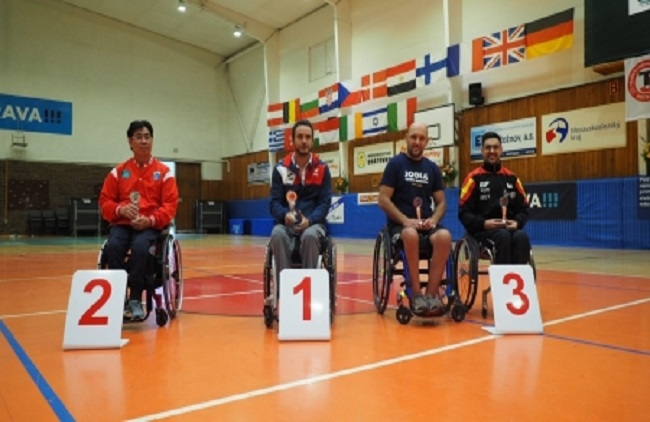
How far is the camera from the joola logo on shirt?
257 cm

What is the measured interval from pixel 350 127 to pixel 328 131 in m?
0.79

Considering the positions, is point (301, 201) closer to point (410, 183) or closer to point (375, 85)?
point (410, 183)

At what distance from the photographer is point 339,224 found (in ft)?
36.2

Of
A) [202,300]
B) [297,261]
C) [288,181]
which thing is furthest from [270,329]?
[202,300]

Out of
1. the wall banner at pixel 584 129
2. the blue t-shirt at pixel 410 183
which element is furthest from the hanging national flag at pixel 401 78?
the blue t-shirt at pixel 410 183

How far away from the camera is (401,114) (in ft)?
31.9

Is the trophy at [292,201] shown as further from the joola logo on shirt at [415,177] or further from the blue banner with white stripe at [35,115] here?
the blue banner with white stripe at [35,115]

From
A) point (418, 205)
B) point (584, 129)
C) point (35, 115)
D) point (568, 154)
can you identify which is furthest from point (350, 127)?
point (418, 205)

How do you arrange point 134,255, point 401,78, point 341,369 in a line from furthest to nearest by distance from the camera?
1. point 401,78
2. point 134,255
3. point 341,369

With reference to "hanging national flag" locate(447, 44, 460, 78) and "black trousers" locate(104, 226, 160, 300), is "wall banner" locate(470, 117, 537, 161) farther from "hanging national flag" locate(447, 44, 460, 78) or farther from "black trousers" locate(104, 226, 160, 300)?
"black trousers" locate(104, 226, 160, 300)

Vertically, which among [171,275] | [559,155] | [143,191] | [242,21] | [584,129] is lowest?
[171,275]

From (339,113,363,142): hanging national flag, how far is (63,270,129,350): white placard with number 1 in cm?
900

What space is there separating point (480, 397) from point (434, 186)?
4.67 ft

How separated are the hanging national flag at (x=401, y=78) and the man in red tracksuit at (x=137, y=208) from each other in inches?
303
